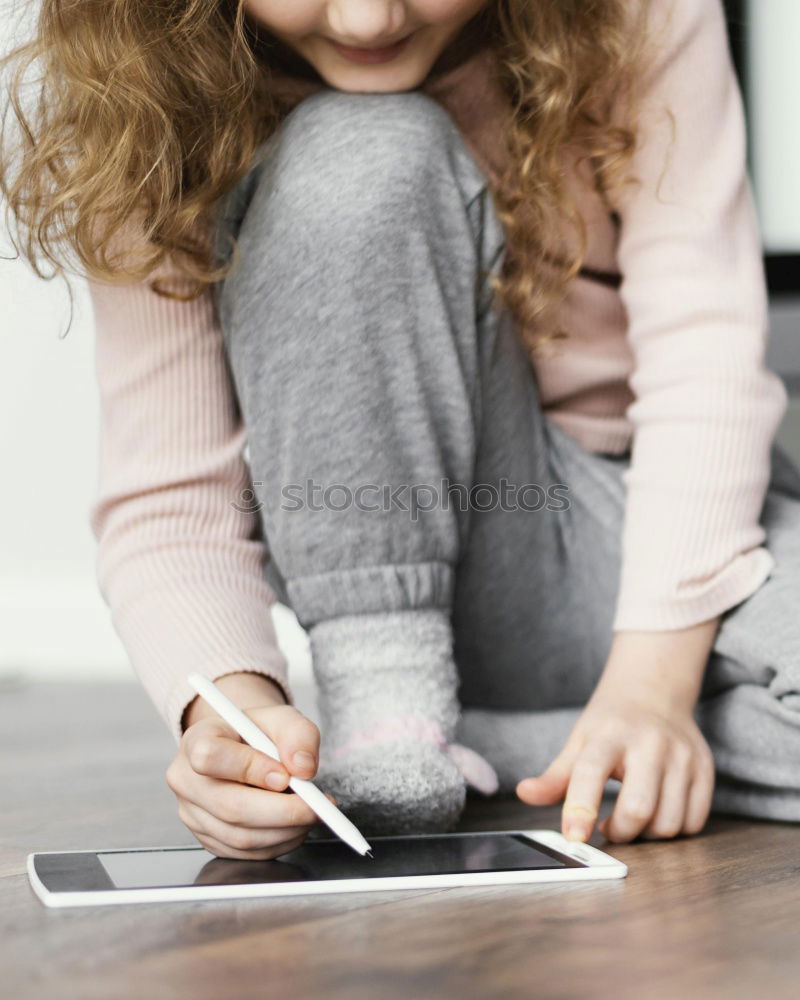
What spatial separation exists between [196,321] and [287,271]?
11 centimetres

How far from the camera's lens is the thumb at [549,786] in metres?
0.61

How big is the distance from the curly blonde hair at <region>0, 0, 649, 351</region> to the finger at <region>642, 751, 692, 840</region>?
296 millimetres

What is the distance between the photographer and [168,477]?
759 mm

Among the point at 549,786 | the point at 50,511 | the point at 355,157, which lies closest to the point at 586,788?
the point at 549,786

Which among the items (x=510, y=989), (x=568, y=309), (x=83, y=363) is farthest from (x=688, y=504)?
(x=83, y=363)

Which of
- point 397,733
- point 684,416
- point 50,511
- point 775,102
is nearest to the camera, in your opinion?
point 397,733

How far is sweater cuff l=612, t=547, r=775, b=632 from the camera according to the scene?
0.72 meters

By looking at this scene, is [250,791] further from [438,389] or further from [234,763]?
[438,389]

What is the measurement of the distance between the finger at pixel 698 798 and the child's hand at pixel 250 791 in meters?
0.20

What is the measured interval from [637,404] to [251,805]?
38 cm

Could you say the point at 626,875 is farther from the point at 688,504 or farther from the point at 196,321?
the point at 196,321

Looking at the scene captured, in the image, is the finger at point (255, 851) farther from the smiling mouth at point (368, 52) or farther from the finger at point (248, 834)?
the smiling mouth at point (368, 52)

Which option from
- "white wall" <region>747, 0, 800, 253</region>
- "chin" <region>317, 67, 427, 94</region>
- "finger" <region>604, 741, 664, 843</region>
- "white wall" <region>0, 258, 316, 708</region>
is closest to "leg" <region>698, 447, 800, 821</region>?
"finger" <region>604, 741, 664, 843</region>

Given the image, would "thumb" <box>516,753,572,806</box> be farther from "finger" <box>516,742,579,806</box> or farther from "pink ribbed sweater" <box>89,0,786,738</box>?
"pink ribbed sweater" <box>89,0,786,738</box>
